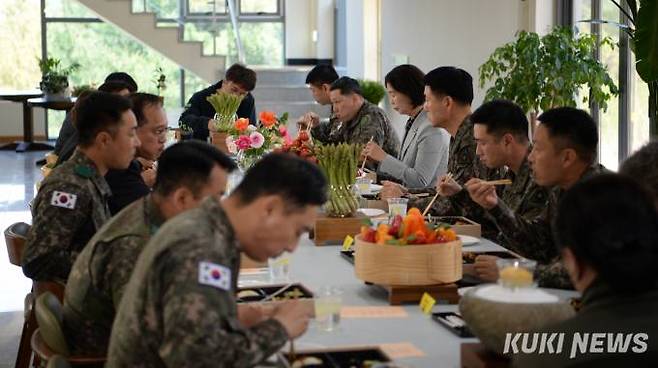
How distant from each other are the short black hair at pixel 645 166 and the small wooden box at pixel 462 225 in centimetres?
113

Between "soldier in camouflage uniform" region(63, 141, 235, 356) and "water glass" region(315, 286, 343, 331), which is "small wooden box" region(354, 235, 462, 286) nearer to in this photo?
"water glass" region(315, 286, 343, 331)

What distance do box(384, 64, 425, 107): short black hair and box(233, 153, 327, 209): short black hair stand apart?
13.6 ft

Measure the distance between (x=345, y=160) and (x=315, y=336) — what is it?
1760 millimetres

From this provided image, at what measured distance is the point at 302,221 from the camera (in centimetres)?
211

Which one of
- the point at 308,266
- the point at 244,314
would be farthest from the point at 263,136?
the point at 244,314

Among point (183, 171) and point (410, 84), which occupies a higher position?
point (410, 84)

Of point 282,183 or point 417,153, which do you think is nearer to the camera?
point 282,183

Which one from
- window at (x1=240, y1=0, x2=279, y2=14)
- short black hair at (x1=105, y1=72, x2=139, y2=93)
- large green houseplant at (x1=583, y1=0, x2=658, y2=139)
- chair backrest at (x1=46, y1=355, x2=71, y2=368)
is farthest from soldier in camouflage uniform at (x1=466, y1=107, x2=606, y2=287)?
window at (x1=240, y1=0, x2=279, y2=14)

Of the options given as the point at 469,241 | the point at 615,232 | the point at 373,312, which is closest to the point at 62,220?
the point at 373,312

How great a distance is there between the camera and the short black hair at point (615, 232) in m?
1.84

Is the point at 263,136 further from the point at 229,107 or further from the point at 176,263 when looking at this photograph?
the point at 176,263

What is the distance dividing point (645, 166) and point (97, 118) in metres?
1.81

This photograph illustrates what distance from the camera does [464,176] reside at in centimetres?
500

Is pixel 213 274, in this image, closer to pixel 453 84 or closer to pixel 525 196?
pixel 525 196
